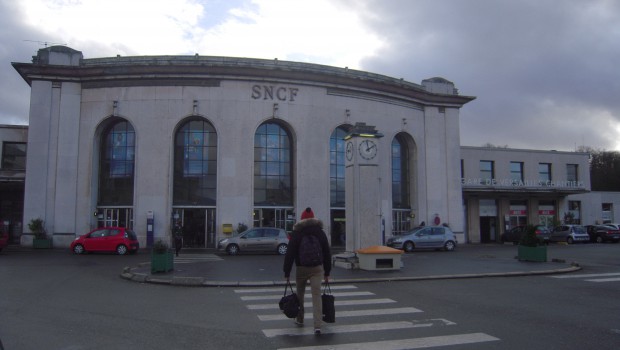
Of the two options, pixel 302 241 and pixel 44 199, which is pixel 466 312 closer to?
pixel 302 241

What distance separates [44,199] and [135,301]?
894 inches

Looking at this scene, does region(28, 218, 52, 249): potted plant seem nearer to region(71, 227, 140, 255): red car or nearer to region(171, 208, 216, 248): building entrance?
region(71, 227, 140, 255): red car

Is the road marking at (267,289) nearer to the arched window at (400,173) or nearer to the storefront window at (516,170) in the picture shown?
the arched window at (400,173)

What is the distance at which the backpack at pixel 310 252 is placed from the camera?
747 centimetres

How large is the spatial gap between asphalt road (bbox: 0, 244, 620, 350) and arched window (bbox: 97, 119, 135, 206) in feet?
57.1

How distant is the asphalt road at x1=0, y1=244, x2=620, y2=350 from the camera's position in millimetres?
6879

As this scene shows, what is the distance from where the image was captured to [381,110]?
1362 inches

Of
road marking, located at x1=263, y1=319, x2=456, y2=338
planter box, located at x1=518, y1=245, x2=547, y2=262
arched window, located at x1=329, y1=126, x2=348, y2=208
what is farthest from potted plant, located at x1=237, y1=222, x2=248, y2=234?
road marking, located at x1=263, y1=319, x2=456, y2=338

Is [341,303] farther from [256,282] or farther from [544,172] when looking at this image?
[544,172]

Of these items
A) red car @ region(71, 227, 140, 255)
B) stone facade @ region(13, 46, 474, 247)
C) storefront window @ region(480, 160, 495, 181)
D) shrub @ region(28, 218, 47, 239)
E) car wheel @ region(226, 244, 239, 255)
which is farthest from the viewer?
storefront window @ region(480, 160, 495, 181)

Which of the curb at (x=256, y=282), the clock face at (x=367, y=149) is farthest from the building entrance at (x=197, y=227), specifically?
the clock face at (x=367, y=149)

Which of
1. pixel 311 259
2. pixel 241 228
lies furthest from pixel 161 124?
pixel 311 259

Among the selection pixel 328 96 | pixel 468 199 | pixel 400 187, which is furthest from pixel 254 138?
pixel 468 199

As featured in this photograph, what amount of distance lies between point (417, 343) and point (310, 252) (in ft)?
6.71
